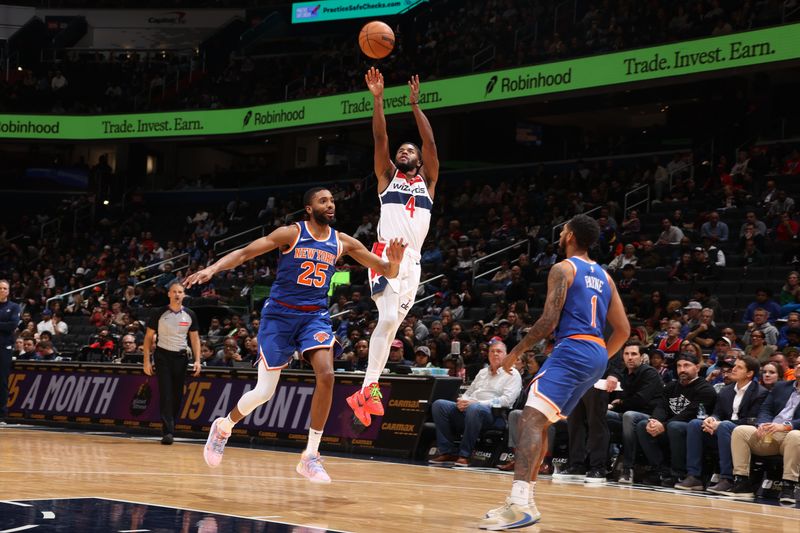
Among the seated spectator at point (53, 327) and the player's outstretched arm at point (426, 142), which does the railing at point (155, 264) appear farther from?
the player's outstretched arm at point (426, 142)

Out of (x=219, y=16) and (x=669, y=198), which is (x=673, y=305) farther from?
(x=219, y=16)

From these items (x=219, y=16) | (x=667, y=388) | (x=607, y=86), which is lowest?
(x=667, y=388)

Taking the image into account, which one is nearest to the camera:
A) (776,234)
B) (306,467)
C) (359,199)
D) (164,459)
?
(306,467)

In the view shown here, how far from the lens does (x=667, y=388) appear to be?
1097 cm

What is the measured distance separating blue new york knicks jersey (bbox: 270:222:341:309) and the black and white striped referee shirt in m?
5.47

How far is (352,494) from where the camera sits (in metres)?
8.06

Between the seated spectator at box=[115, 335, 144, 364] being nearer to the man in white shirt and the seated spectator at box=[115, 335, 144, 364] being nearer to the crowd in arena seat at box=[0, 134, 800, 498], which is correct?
the crowd in arena seat at box=[0, 134, 800, 498]

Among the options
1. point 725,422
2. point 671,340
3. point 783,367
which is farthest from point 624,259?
point 725,422

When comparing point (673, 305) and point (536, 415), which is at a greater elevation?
point (673, 305)

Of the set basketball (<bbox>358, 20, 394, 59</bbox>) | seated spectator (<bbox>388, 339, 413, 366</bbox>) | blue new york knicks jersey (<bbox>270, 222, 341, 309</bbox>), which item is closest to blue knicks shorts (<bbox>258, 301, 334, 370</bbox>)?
blue new york knicks jersey (<bbox>270, 222, 341, 309</bbox>)

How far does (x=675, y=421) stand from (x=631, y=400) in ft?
2.29

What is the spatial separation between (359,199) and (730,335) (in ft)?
52.7

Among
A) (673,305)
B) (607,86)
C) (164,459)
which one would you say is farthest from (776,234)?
(164,459)

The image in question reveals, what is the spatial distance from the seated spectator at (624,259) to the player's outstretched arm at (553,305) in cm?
1150
